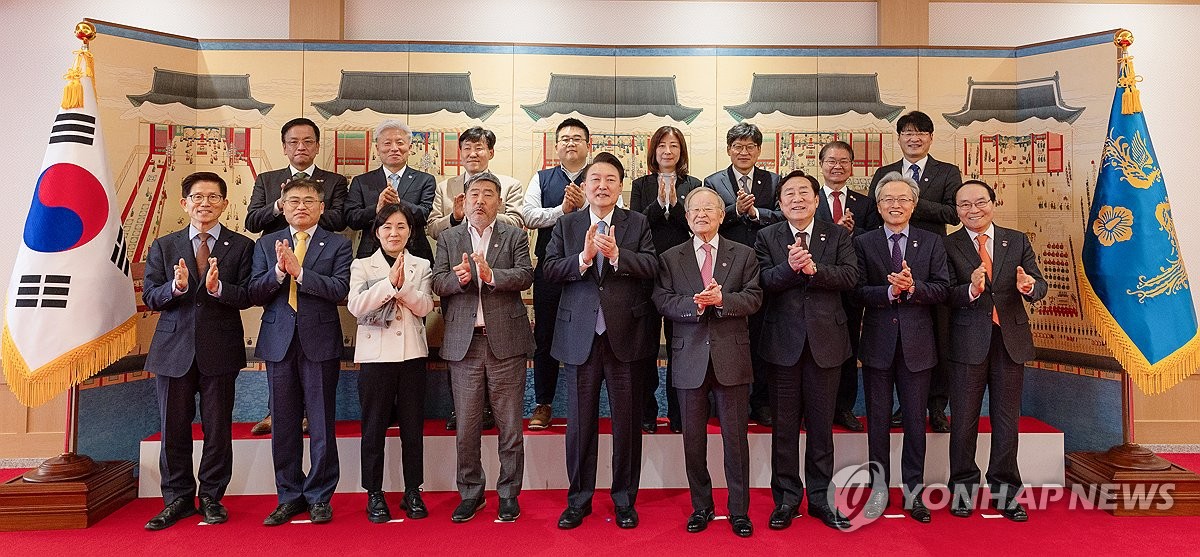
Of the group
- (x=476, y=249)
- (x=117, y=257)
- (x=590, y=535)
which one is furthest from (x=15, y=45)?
(x=590, y=535)

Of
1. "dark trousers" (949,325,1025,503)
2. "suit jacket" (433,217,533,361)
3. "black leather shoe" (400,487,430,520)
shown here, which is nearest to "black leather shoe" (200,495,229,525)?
"black leather shoe" (400,487,430,520)

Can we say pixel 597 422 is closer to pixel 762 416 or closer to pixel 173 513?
pixel 762 416

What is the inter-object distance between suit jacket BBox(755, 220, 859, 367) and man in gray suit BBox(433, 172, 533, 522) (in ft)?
4.43

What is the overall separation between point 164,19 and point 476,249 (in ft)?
12.8

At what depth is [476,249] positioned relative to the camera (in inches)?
153

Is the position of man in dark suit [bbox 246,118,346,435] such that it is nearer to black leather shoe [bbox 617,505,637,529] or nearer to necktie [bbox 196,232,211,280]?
necktie [bbox 196,232,211,280]

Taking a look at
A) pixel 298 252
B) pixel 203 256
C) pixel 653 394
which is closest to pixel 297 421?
pixel 298 252

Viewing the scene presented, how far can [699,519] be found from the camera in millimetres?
3689

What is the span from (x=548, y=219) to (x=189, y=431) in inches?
94.7

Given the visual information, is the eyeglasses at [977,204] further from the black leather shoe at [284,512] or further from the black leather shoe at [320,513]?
the black leather shoe at [284,512]

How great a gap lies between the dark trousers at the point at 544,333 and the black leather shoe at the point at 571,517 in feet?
3.17

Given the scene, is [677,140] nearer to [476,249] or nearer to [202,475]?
[476,249]

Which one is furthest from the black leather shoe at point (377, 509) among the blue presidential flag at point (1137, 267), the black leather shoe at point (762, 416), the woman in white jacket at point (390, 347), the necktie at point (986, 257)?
the blue presidential flag at point (1137, 267)

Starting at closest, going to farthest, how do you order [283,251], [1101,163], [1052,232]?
[283,251] < [1101,163] < [1052,232]
